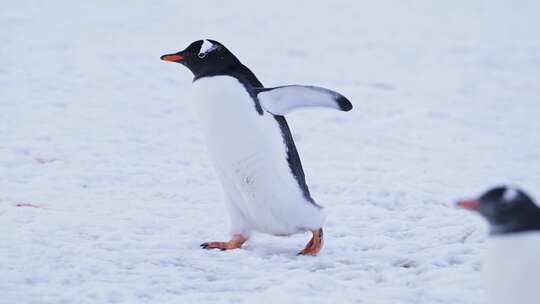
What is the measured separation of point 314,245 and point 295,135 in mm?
3300

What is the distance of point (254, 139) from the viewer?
10.9ft

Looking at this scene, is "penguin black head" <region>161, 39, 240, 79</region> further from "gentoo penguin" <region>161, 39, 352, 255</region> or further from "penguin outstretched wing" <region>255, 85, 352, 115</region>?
"penguin outstretched wing" <region>255, 85, 352, 115</region>

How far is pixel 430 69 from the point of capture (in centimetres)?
995

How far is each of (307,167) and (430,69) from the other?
15.4 ft

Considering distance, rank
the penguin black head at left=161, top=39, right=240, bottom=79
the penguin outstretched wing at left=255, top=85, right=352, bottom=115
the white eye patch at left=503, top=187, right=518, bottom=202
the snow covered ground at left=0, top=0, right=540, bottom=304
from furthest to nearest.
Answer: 1. the penguin black head at left=161, top=39, right=240, bottom=79
2. the penguin outstretched wing at left=255, top=85, right=352, bottom=115
3. the snow covered ground at left=0, top=0, right=540, bottom=304
4. the white eye patch at left=503, top=187, right=518, bottom=202

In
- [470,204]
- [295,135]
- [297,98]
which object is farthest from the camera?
[295,135]

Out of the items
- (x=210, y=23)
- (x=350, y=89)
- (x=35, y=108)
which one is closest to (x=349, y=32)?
(x=210, y=23)

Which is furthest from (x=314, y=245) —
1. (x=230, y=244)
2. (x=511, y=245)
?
(x=511, y=245)

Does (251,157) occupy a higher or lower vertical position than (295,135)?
higher

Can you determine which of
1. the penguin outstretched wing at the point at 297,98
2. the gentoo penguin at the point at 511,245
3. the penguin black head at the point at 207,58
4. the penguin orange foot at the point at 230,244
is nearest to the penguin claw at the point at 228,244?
the penguin orange foot at the point at 230,244

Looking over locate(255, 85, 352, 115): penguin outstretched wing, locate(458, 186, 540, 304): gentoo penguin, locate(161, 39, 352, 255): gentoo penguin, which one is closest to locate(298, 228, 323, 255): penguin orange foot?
locate(161, 39, 352, 255): gentoo penguin

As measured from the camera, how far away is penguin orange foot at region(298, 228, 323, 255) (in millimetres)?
3467

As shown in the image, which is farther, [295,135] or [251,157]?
[295,135]

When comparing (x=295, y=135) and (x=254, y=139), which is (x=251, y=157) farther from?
(x=295, y=135)
